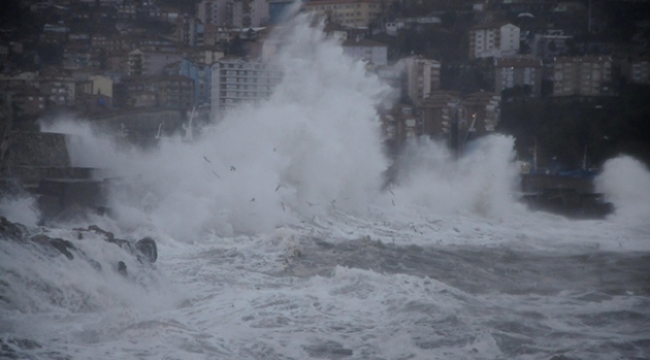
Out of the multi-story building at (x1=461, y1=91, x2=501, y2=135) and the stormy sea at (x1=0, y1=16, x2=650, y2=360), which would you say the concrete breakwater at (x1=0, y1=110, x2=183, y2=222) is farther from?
the multi-story building at (x1=461, y1=91, x2=501, y2=135)

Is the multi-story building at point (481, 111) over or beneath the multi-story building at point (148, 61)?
beneath

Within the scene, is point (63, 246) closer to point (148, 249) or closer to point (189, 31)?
point (148, 249)

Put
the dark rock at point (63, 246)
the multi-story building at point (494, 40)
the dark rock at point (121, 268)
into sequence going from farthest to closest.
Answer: the multi-story building at point (494, 40) < the dark rock at point (121, 268) < the dark rock at point (63, 246)

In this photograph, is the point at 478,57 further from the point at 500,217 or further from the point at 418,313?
the point at 418,313

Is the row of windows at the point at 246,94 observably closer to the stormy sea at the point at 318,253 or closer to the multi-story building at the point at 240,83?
the multi-story building at the point at 240,83

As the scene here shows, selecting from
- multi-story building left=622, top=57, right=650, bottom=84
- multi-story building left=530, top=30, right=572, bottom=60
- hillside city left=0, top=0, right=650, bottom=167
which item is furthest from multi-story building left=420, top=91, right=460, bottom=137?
multi-story building left=622, top=57, right=650, bottom=84

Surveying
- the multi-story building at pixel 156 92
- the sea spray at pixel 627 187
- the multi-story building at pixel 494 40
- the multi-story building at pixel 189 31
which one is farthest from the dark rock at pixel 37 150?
the multi-story building at pixel 494 40
